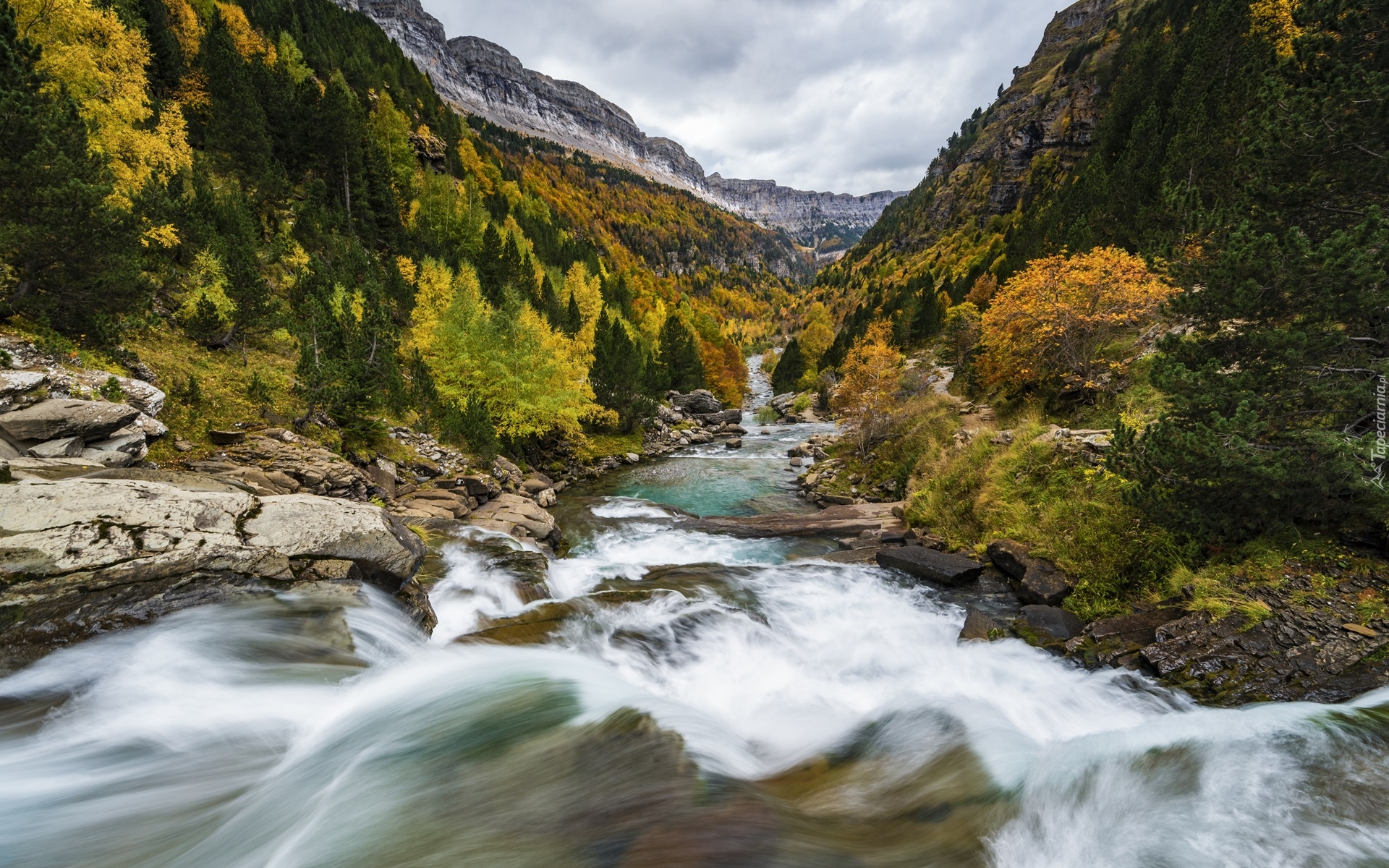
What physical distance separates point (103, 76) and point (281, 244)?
8.97m

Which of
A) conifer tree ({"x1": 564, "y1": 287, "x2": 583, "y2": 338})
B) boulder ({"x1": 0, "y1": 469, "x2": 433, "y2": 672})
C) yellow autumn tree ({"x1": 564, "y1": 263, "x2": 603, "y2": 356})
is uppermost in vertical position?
yellow autumn tree ({"x1": 564, "y1": 263, "x2": 603, "y2": 356})

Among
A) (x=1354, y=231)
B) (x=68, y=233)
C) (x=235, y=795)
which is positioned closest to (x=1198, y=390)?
(x=1354, y=231)

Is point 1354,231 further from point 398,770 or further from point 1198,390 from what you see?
point 398,770

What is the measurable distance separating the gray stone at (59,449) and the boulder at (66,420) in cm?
10

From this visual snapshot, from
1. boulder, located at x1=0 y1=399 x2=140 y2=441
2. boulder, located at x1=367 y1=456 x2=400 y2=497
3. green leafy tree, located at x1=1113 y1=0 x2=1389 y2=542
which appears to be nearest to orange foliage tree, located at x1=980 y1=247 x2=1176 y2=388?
green leafy tree, located at x1=1113 y1=0 x2=1389 y2=542

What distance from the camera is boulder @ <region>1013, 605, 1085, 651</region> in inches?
336

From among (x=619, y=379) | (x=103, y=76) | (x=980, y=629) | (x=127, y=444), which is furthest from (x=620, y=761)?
(x=619, y=379)

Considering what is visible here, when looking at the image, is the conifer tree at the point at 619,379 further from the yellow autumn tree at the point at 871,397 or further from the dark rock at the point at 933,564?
the dark rock at the point at 933,564

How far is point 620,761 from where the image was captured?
16.5 feet

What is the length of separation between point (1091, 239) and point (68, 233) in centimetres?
4624

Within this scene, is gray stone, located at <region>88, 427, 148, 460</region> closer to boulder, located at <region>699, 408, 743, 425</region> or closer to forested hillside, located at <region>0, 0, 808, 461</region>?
forested hillside, located at <region>0, 0, 808, 461</region>

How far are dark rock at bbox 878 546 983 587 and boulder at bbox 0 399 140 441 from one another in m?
16.7

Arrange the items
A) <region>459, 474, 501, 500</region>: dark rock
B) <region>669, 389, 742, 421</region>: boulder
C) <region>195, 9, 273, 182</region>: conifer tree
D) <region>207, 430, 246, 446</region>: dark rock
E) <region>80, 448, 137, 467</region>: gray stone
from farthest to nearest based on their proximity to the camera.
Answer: <region>669, 389, 742, 421</region>: boulder, <region>195, 9, 273, 182</region>: conifer tree, <region>459, 474, 501, 500</region>: dark rock, <region>207, 430, 246, 446</region>: dark rock, <region>80, 448, 137, 467</region>: gray stone

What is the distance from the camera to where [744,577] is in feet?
40.5
